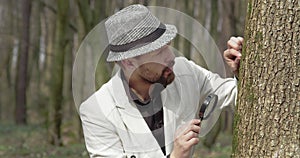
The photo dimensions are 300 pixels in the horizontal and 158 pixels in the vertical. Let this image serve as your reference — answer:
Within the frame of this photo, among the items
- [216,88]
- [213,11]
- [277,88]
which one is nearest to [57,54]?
[213,11]

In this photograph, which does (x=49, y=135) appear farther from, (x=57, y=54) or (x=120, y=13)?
(x=120, y=13)

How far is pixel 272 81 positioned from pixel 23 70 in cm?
2127

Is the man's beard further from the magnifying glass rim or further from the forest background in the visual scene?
the forest background

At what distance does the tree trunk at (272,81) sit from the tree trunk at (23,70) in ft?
63.1

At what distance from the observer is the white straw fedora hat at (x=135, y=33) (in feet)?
12.7

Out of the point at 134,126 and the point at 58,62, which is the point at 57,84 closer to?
the point at 58,62

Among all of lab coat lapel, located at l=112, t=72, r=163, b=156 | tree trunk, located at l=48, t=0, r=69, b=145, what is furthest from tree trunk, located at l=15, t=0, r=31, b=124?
lab coat lapel, located at l=112, t=72, r=163, b=156

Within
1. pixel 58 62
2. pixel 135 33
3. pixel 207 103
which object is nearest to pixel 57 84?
pixel 58 62

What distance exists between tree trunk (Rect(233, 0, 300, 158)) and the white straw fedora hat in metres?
0.59

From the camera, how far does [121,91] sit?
415cm

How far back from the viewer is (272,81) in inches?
135

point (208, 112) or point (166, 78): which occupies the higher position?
point (166, 78)

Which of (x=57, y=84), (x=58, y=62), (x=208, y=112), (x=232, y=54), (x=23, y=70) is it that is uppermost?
(x=232, y=54)

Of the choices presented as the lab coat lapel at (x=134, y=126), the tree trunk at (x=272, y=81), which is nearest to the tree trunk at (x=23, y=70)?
the lab coat lapel at (x=134, y=126)
